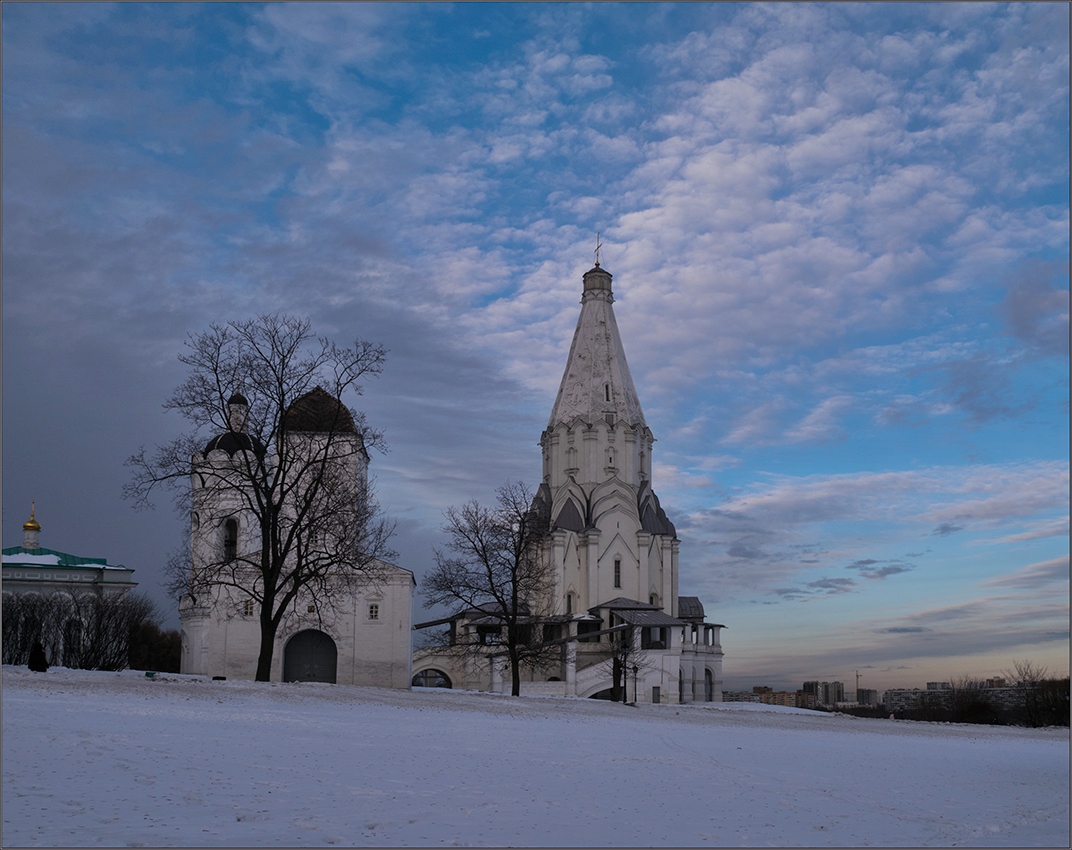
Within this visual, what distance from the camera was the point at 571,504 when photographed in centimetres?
6531

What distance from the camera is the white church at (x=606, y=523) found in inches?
2366

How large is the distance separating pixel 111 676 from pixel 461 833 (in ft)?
53.9

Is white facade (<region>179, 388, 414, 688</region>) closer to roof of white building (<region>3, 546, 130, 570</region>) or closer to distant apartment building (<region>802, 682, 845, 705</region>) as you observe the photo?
roof of white building (<region>3, 546, 130, 570</region>)

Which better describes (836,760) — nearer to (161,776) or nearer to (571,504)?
(161,776)

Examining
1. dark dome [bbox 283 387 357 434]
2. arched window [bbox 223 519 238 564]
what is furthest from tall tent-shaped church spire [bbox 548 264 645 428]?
dark dome [bbox 283 387 357 434]

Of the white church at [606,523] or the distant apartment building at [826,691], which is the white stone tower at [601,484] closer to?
the white church at [606,523]

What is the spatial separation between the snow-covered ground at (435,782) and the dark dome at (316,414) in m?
8.76

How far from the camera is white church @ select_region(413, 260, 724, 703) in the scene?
197 ft

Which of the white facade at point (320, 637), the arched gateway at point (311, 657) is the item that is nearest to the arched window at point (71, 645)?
the white facade at point (320, 637)

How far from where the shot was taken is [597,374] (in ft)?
223

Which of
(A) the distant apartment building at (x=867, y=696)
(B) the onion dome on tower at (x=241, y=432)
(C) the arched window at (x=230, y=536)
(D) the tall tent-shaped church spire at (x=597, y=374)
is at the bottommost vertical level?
(A) the distant apartment building at (x=867, y=696)

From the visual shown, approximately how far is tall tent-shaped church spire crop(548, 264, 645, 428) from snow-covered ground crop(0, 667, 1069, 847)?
151 feet

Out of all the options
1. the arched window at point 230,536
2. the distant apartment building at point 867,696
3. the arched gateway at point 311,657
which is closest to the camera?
the arched gateway at point 311,657

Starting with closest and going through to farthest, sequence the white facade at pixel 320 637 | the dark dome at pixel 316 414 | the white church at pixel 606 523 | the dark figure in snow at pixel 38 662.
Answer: the dark figure in snow at pixel 38 662
the dark dome at pixel 316 414
the white facade at pixel 320 637
the white church at pixel 606 523
